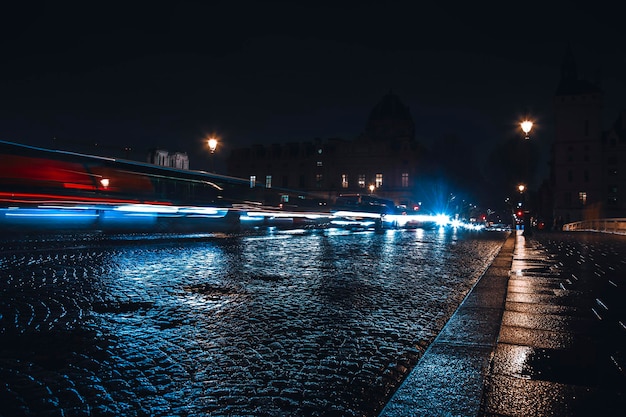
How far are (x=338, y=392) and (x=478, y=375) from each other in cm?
92

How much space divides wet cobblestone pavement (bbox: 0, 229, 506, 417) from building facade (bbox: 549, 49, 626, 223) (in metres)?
85.7

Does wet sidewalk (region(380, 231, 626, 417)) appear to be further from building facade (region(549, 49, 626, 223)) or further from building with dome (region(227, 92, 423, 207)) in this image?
building facade (region(549, 49, 626, 223))

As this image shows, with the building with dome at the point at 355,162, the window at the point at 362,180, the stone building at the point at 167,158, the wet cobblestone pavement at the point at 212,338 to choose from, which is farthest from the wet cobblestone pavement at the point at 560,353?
the window at the point at 362,180

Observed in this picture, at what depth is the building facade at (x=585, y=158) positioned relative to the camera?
83.6m

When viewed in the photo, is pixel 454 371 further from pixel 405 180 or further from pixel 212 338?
pixel 405 180

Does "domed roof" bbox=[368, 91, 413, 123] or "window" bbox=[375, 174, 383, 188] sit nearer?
"window" bbox=[375, 174, 383, 188]

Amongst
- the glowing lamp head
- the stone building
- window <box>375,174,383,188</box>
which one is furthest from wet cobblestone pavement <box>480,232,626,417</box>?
window <box>375,174,383,188</box>

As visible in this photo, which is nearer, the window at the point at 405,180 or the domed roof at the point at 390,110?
the window at the point at 405,180

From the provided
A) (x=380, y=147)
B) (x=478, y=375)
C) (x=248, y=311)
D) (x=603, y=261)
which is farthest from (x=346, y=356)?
(x=380, y=147)

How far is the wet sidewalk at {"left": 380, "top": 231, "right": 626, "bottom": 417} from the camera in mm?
2672

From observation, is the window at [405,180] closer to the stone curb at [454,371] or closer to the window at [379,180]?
the window at [379,180]

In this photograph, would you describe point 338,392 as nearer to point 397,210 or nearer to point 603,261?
point 603,261

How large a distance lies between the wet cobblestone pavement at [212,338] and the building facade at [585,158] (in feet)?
281

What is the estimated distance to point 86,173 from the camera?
1945 cm
